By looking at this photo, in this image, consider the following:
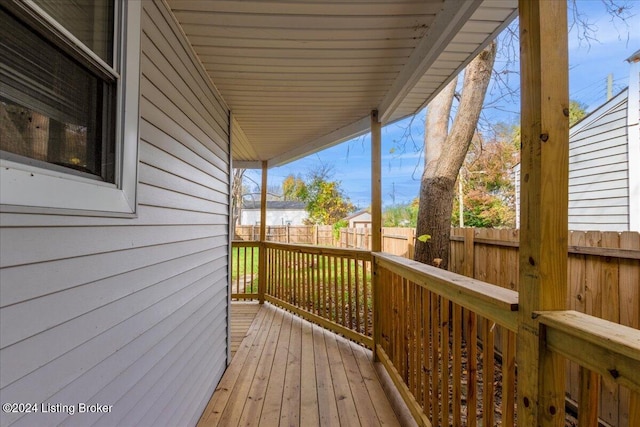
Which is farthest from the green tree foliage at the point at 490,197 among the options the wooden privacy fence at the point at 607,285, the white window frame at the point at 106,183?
the white window frame at the point at 106,183

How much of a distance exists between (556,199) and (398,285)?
4.86ft

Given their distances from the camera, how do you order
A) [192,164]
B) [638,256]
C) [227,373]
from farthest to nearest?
1. [227,373]
2. [192,164]
3. [638,256]

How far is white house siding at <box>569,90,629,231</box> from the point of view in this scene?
3.86 metres

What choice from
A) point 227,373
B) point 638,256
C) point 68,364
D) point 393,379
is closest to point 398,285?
point 393,379

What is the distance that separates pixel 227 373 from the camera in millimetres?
2559

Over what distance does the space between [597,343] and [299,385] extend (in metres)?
2.12

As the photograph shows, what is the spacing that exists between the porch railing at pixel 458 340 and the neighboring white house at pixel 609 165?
2.16 m

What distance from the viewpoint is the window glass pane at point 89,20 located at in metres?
0.91

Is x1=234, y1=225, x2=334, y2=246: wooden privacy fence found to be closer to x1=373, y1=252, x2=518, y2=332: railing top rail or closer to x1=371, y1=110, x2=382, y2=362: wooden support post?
x1=371, y1=110, x2=382, y2=362: wooden support post

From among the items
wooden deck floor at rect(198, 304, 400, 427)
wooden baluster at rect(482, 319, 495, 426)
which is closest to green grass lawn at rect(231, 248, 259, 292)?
wooden deck floor at rect(198, 304, 400, 427)

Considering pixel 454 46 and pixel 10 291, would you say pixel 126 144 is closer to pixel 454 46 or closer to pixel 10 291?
pixel 10 291

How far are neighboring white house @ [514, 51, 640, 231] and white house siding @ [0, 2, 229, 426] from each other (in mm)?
3398

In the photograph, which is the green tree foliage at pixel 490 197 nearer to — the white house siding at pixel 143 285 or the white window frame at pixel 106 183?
the white house siding at pixel 143 285

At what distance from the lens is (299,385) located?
2.33 meters
